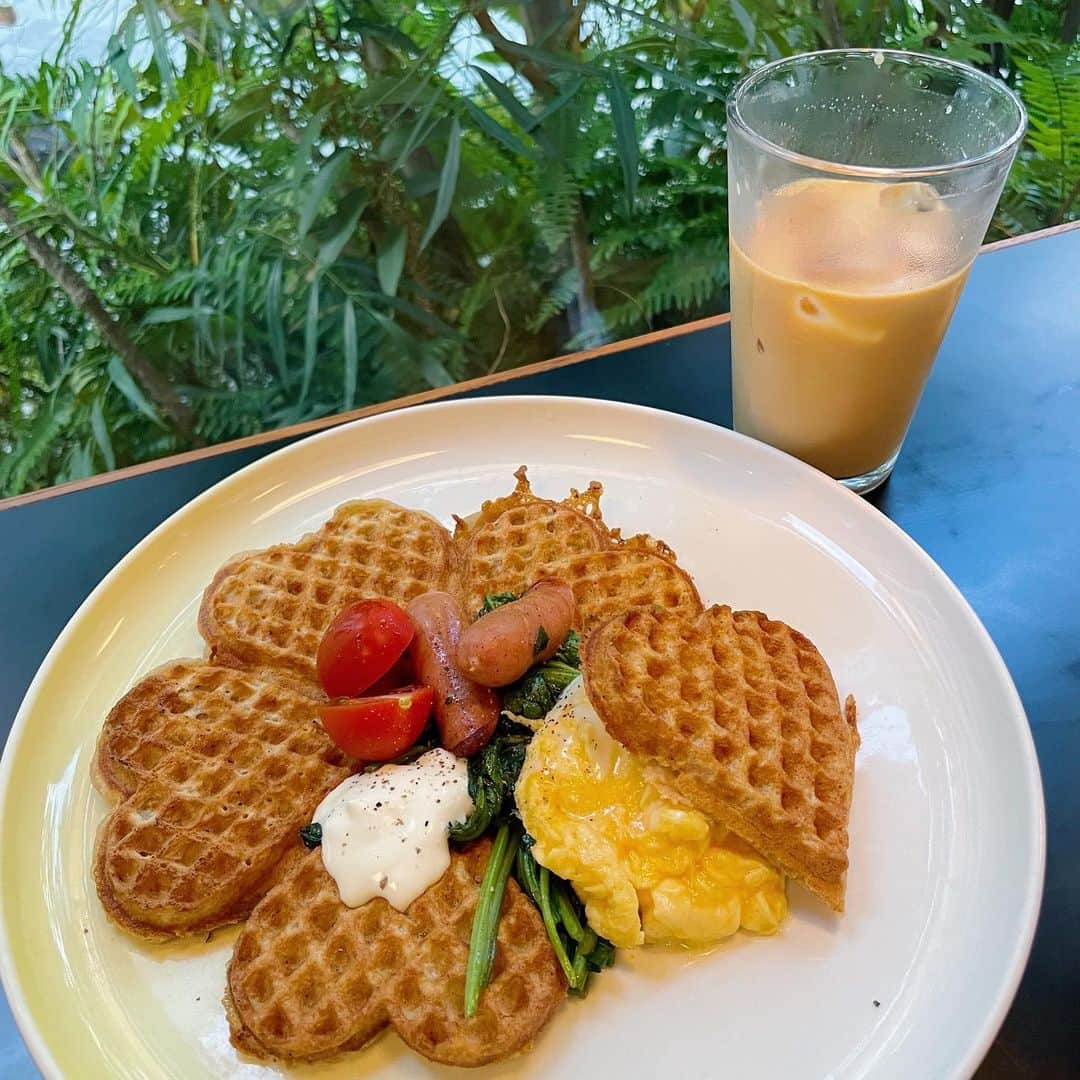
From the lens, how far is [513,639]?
1768mm

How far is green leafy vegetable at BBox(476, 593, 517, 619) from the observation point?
2.06 m

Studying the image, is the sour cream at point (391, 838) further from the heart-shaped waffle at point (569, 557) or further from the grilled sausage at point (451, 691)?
the heart-shaped waffle at point (569, 557)

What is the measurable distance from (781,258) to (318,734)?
1.46 m

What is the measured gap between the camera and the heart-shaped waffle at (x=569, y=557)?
2.06 metres

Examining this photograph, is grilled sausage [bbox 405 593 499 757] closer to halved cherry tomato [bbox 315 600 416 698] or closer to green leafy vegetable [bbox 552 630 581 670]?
halved cherry tomato [bbox 315 600 416 698]

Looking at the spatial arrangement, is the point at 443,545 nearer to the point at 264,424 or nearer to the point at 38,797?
the point at 38,797

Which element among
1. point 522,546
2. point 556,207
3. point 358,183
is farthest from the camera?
point 556,207

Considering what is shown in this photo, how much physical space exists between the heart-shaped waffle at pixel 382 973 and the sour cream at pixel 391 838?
3 cm

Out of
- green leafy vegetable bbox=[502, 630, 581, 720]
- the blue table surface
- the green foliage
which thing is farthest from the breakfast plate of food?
the green foliage

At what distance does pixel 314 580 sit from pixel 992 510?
174 cm

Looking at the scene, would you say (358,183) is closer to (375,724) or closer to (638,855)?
(375,724)

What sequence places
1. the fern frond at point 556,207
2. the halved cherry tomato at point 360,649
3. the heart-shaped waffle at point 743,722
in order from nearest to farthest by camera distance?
the heart-shaped waffle at point 743,722 → the halved cherry tomato at point 360,649 → the fern frond at point 556,207

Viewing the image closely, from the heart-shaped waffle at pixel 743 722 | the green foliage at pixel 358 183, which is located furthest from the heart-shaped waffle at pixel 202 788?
the green foliage at pixel 358 183

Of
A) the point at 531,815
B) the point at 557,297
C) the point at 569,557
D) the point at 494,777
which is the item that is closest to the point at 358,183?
the point at 557,297
